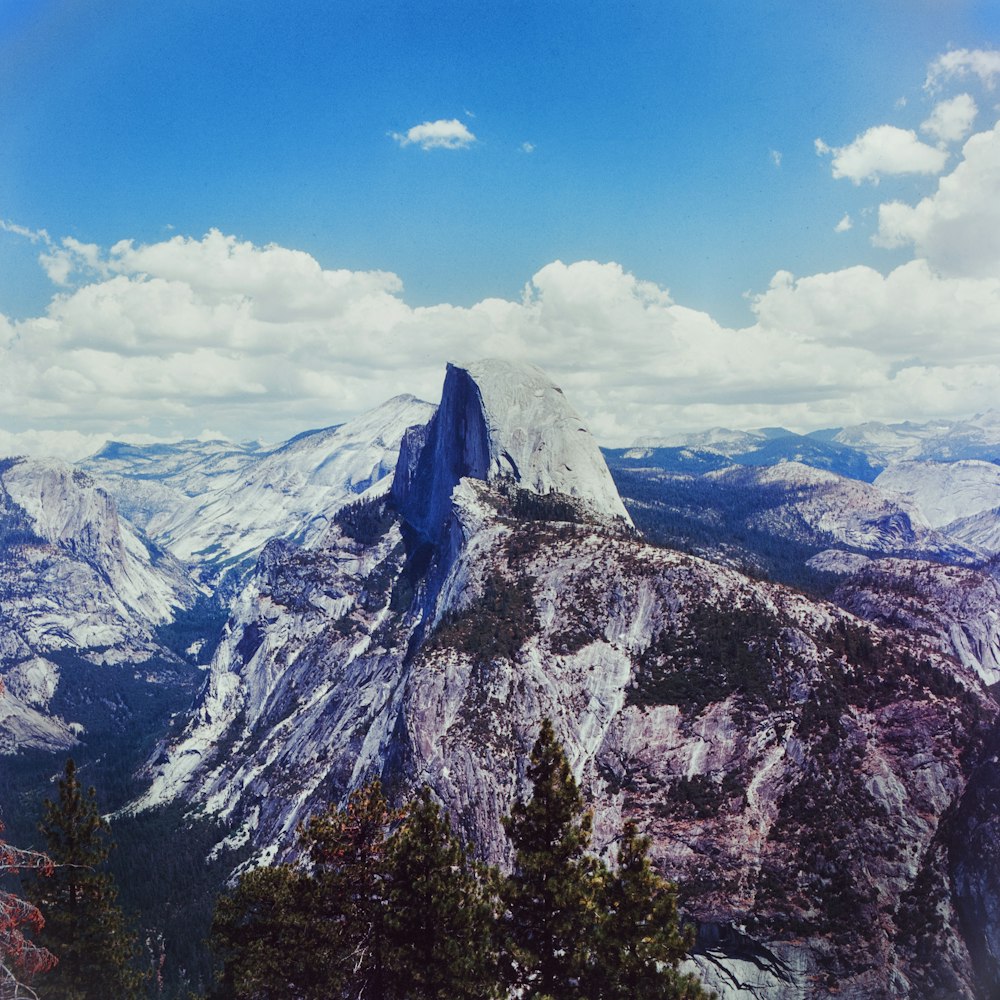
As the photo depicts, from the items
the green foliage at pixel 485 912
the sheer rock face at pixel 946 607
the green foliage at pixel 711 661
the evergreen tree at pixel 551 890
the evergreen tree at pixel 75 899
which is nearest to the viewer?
the green foliage at pixel 485 912

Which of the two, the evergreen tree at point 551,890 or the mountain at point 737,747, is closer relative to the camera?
the evergreen tree at point 551,890

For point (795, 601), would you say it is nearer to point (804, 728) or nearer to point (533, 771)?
point (804, 728)

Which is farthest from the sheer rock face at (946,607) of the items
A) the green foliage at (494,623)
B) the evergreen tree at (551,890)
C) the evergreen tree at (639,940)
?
the evergreen tree at (551,890)

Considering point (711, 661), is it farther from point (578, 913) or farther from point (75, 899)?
point (75, 899)

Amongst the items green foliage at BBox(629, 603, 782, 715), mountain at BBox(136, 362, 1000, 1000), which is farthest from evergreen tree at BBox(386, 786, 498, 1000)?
green foliage at BBox(629, 603, 782, 715)

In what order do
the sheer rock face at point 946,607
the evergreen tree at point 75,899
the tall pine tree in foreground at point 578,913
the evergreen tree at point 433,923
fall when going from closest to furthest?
1. the tall pine tree in foreground at point 578,913
2. the evergreen tree at point 433,923
3. the evergreen tree at point 75,899
4. the sheer rock face at point 946,607

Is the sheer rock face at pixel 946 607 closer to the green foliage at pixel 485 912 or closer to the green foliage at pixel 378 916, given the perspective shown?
the green foliage at pixel 485 912

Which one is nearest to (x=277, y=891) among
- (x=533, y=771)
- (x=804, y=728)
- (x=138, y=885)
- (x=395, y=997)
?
(x=395, y=997)
